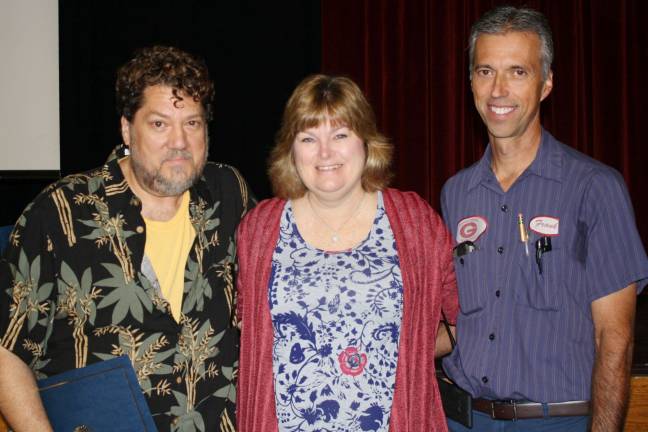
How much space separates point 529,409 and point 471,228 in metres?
0.56

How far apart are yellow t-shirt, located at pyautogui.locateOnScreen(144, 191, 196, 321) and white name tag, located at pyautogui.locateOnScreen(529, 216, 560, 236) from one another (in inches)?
41.1

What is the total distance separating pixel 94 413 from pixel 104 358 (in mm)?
163

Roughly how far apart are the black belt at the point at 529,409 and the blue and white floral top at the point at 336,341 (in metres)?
0.31

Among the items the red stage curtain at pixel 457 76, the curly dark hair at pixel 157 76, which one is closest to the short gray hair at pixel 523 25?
the curly dark hair at pixel 157 76

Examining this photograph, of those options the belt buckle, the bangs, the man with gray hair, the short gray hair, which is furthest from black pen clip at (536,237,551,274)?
the bangs

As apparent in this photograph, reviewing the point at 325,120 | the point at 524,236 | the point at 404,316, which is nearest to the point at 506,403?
the point at 404,316

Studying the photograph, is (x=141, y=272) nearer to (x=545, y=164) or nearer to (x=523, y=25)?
(x=545, y=164)

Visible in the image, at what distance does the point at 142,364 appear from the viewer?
1.87m

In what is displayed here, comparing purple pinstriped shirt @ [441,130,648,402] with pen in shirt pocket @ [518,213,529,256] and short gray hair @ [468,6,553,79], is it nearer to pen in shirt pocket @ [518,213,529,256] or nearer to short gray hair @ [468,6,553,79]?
pen in shirt pocket @ [518,213,529,256]

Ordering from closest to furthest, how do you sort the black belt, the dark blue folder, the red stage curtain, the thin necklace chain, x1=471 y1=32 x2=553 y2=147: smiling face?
1. the dark blue folder
2. the black belt
3. x1=471 y1=32 x2=553 y2=147: smiling face
4. the thin necklace chain
5. the red stage curtain

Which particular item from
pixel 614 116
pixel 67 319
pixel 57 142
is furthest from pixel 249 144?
pixel 67 319

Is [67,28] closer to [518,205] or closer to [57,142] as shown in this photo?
[57,142]

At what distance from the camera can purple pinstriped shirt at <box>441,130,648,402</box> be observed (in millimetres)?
1771

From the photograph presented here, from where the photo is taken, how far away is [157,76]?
2012mm
